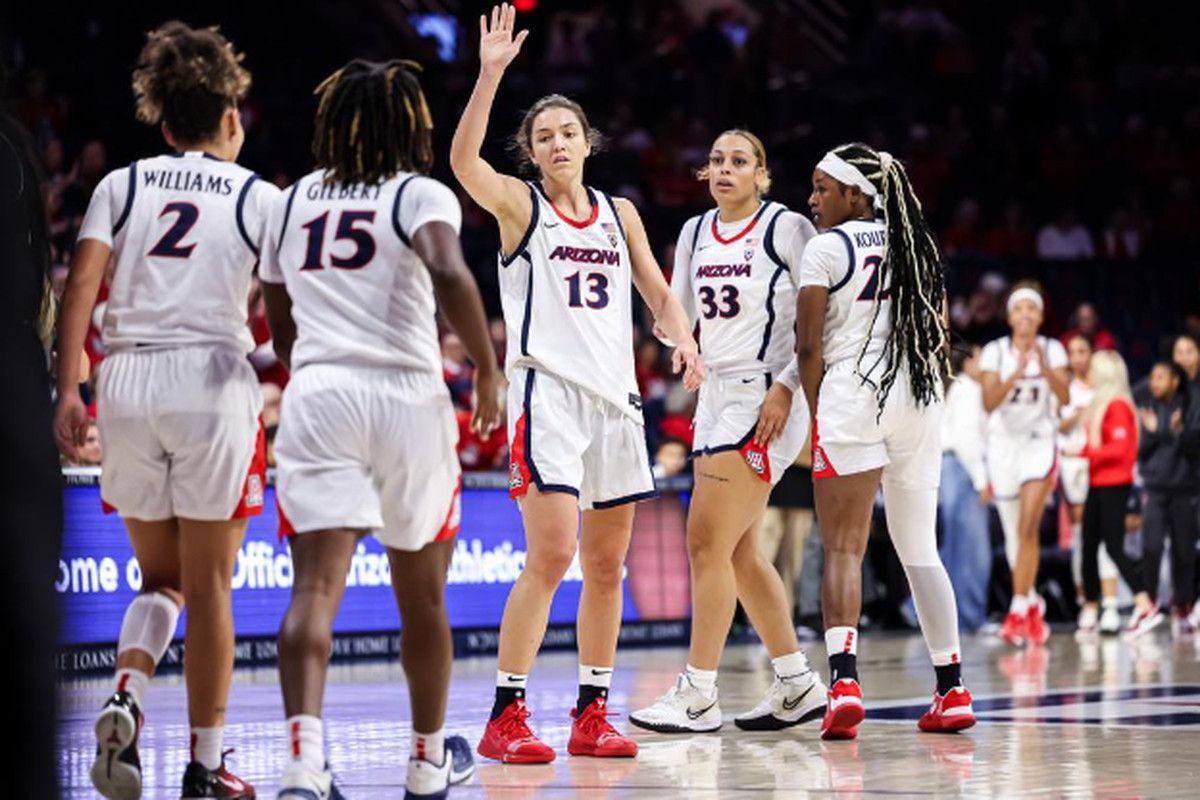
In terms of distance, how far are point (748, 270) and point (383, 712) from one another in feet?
8.75

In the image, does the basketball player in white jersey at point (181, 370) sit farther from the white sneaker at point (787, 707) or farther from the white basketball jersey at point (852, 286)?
the white sneaker at point (787, 707)

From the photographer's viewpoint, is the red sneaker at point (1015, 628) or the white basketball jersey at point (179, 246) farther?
the red sneaker at point (1015, 628)

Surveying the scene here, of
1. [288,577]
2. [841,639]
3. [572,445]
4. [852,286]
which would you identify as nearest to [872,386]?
[852,286]

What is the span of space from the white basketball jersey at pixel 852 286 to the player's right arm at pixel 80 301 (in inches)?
114

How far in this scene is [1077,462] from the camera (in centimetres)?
1587

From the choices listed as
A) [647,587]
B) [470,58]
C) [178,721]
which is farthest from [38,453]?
[470,58]

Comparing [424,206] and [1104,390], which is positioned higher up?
[424,206]

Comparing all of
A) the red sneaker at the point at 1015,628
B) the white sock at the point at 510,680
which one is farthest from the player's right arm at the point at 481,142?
the red sneaker at the point at 1015,628

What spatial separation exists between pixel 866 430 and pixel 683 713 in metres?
1.33

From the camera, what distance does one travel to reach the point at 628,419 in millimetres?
6652

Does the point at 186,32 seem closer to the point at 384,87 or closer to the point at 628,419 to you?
the point at 384,87

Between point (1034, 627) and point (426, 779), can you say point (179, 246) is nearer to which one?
point (426, 779)

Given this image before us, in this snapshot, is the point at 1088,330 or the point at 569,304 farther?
the point at 1088,330

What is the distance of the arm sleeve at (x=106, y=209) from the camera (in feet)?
17.1
